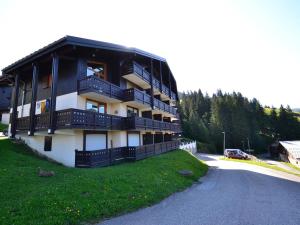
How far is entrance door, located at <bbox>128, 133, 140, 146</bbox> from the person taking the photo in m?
21.8

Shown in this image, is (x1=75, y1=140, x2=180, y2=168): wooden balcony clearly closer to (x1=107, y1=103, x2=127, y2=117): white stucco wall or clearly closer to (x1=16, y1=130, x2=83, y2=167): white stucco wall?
(x1=16, y1=130, x2=83, y2=167): white stucco wall

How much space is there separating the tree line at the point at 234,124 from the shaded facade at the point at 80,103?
60.8 metres

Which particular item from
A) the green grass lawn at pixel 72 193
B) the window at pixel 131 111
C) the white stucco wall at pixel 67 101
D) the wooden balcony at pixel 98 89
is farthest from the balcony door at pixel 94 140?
the window at pixel 131 111

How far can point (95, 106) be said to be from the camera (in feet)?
60.5

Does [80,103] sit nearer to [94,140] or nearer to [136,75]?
[94,140]

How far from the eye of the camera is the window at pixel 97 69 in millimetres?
18544

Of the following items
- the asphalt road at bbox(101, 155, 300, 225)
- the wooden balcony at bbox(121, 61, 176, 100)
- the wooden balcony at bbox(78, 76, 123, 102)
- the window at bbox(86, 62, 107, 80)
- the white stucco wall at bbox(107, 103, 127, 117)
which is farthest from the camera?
the wooden balcony at bbox(121, 61, 176, 100)

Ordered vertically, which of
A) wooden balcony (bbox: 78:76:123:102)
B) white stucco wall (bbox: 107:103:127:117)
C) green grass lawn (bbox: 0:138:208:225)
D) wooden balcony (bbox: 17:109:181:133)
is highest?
wooden balcony (bbox: 78:76:123:102)

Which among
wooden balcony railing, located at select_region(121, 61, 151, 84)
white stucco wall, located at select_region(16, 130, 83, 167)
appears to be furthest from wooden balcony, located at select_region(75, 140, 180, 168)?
wooden balcony railing, located at select_region(121, 61, 151, 84)

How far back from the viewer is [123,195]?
9.90 metres

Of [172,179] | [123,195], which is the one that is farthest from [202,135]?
[123,195]

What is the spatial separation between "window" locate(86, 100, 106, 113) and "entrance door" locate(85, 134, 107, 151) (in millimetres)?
2448

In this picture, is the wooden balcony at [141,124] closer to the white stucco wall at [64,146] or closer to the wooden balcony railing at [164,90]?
the white stucco wall at [64,146]

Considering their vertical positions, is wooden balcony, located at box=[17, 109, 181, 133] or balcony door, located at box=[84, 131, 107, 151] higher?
wooden balcony, located at box=[17, 109, 181, 133]
